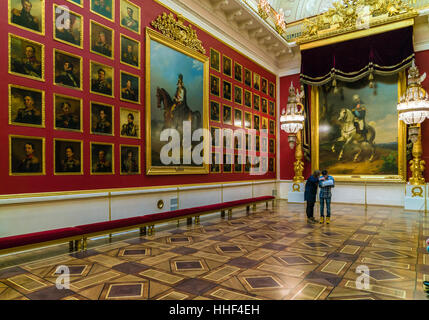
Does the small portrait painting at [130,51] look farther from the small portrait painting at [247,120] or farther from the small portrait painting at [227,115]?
the small portrait painting at [247,120]

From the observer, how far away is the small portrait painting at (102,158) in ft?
21.0

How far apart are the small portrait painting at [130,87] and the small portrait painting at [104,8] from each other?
1.36 meters

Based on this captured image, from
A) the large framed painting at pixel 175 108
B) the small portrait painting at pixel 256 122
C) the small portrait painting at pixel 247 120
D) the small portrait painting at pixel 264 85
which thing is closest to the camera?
the large framed painting at pixel 175 108

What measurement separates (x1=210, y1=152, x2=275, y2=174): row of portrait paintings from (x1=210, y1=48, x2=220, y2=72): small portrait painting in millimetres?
3178

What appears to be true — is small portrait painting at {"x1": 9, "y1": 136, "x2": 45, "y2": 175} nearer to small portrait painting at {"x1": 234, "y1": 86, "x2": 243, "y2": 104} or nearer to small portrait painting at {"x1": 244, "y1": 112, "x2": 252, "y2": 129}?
small portrait painting at {"x1": 234, "y1": 86, "x2": 243, "y2": 104}

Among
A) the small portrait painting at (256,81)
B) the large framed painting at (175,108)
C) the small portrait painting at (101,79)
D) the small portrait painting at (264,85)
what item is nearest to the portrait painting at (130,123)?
the large framed painting at (175,108)

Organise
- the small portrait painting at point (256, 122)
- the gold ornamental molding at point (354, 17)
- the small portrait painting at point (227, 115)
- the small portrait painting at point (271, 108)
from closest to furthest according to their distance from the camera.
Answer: the small portrait painting at point (227, 115)
the gold ornamental molding at point (354, 17)
the small portrait painting at point (256, 122)
the small portrait painting at point (271, 108)

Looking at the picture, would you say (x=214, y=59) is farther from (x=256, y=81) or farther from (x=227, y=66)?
(x=256, y=81)

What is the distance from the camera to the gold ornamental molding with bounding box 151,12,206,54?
809cm

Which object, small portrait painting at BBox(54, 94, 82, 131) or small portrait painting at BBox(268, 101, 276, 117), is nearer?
small portrait painting at BBox(54, 94, 82, 131)

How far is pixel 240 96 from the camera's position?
11875 millimetres

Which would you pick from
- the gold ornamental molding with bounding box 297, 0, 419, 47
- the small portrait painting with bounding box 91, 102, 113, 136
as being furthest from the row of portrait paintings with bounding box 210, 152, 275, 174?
the gold ornamental molding with bounding box 297, 0, 419, 47

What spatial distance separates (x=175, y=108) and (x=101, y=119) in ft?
8.21

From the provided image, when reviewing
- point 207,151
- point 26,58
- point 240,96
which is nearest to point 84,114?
point 26,58
